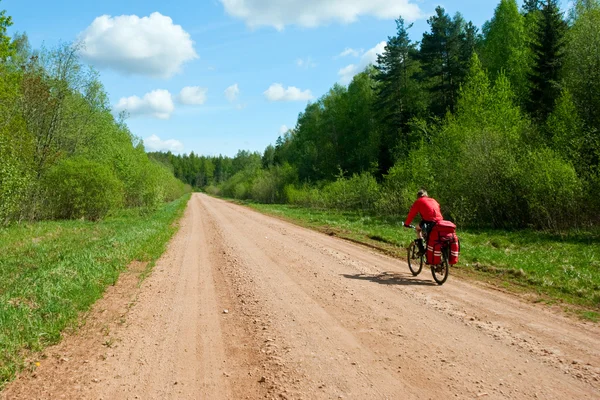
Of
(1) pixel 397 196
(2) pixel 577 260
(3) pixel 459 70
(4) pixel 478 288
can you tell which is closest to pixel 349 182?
(1) pixel 397 196

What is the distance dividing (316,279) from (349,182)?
109 ft

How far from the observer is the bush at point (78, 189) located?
28.6 m

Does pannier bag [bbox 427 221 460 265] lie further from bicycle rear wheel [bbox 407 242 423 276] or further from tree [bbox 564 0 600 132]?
tree [bbox 564 0 600 132]

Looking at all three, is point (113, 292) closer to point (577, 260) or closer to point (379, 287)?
point (379, 287)

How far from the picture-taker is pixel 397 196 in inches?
1246

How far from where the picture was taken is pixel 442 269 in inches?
384

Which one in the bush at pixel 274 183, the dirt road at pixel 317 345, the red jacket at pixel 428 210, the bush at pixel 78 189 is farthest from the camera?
the bush at pixel 274 183

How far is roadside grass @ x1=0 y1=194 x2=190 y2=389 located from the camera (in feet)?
19.8

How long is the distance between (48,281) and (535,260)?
13481 mm

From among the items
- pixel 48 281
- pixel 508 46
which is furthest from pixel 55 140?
pixel 508 46

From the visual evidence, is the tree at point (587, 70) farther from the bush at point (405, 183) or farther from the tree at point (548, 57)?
the bush at point (405, 183)

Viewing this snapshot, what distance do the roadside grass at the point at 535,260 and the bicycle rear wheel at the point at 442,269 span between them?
1369 millimetres

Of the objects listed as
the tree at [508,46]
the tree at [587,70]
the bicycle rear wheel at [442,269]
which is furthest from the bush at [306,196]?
the bicycle rear wheel at [442,269]

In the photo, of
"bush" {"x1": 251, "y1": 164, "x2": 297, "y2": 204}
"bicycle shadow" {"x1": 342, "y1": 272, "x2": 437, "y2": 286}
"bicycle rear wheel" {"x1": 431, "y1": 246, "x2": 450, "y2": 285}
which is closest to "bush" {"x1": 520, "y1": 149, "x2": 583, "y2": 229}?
"bicycle rear wheel" {"x1": 431, "y1": 246, "x2": 450, "y2": 285}
